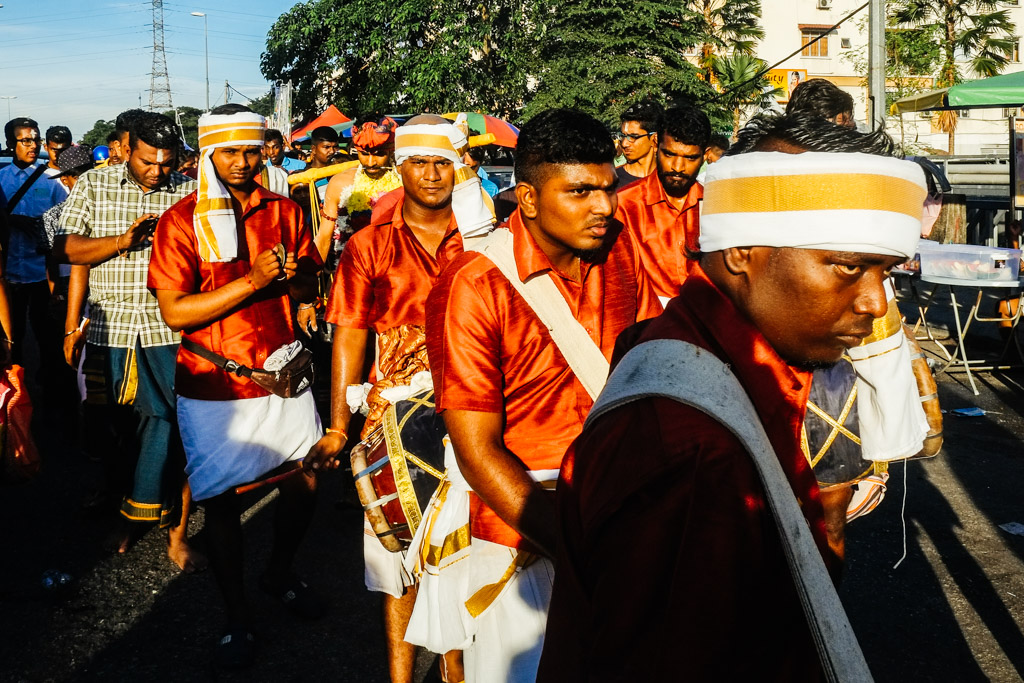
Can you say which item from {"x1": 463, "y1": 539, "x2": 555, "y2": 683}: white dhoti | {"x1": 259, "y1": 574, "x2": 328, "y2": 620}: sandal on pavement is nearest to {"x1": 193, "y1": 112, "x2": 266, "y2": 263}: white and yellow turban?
{"x1": 259, "y1": 574, "x2": 328, "y2": 620}: sandal on pavement

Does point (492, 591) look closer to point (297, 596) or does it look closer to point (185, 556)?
point (297, 596)

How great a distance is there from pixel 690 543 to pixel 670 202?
370 centimetres

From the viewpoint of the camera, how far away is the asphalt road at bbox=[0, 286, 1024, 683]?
161 inches

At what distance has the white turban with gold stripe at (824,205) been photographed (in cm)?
149

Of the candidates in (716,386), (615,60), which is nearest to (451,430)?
(716,386)

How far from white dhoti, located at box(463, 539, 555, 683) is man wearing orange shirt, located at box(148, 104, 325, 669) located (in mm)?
1500

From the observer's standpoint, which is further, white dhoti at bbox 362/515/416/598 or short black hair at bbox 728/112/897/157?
white dhoti at bbox 362/515/416/598

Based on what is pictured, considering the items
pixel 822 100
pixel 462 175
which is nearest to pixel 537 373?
pixel 462 175

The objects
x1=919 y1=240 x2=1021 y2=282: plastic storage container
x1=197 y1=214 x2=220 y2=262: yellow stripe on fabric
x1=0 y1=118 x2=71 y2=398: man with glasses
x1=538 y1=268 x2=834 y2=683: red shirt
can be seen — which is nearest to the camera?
x1=538 y1=268 x2=834 y2=683: red shirt

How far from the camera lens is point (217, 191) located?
4141 mm

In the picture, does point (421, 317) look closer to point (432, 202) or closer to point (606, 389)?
point (432, 202)

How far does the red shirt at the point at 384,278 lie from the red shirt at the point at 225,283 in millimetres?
544

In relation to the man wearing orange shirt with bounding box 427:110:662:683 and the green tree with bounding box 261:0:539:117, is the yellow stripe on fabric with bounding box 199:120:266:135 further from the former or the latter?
the green tree with bounding box 261:0:539:117

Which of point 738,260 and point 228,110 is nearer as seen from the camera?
point 738,260
